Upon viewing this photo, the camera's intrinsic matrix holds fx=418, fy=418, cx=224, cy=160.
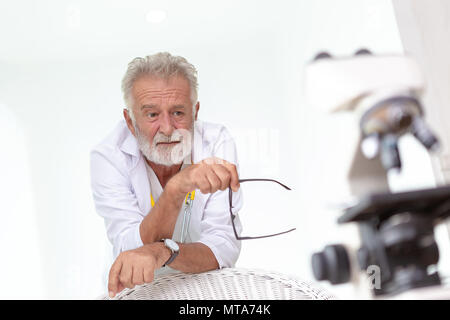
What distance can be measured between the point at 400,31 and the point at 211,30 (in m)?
0.77

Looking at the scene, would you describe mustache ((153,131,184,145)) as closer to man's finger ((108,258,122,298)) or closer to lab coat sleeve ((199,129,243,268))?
lab coat sleeve ((199,129,243,268))

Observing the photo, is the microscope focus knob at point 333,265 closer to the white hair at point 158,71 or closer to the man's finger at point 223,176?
the man's finger at point 223,176

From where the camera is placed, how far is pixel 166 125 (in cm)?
123

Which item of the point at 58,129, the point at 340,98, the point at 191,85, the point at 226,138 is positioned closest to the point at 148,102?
the point at 191,85

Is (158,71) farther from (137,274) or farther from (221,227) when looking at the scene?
(137,274)

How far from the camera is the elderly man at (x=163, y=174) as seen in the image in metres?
1.05

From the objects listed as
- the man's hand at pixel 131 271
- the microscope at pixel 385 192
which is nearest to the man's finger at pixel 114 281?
the man's hand at pixel 131 271

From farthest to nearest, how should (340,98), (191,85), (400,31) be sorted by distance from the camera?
(191,85)
(400,31)
(340,98)

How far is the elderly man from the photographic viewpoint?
3.44 feet

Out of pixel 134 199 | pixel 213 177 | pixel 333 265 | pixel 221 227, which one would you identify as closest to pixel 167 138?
pixel 134 199

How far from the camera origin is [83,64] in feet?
5.36

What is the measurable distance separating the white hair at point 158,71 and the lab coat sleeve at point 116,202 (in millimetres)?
179

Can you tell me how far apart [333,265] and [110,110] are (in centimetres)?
125
